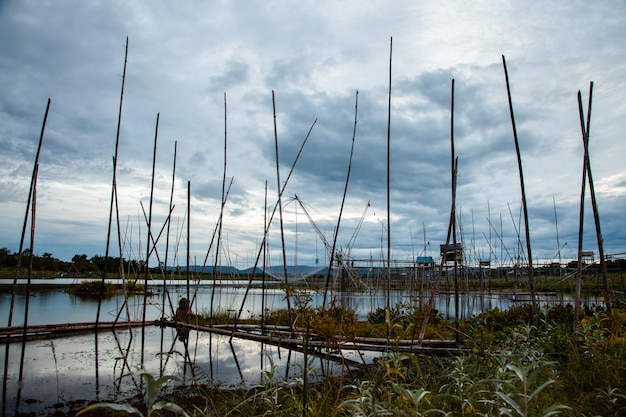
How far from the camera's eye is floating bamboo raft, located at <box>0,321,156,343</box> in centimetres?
629

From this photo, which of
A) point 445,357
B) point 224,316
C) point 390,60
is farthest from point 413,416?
point 224,316

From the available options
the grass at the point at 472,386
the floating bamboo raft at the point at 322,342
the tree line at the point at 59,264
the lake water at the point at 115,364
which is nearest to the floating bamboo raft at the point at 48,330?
Answer: the lake water at the point at 115,364

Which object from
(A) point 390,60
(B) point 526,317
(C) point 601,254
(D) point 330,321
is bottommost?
(B) point 526,317

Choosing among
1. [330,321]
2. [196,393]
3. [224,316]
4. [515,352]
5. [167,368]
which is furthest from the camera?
[224,316]

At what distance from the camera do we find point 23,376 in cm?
446

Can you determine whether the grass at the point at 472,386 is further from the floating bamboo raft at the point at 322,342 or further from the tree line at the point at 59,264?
the tree line at the point at 59,264

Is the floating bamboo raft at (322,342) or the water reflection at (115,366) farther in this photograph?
the floating bamboo raft at (322,342)

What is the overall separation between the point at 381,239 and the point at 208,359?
11565 millimetres

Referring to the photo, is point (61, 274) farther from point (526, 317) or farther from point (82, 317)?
point (526, 317)

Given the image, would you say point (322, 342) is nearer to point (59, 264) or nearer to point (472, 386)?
point (472, 386)

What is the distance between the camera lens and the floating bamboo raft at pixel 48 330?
629 centimetres

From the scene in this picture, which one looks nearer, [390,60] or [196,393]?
[196,393]

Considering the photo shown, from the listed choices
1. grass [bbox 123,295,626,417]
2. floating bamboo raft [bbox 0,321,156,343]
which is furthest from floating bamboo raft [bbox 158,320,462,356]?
floating bamboo raft [bbox 0,321,156,343]

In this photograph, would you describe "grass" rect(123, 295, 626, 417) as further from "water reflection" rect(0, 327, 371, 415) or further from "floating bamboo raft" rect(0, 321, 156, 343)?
"floating bamboo raft" rect(0, 321, 156, 343)
